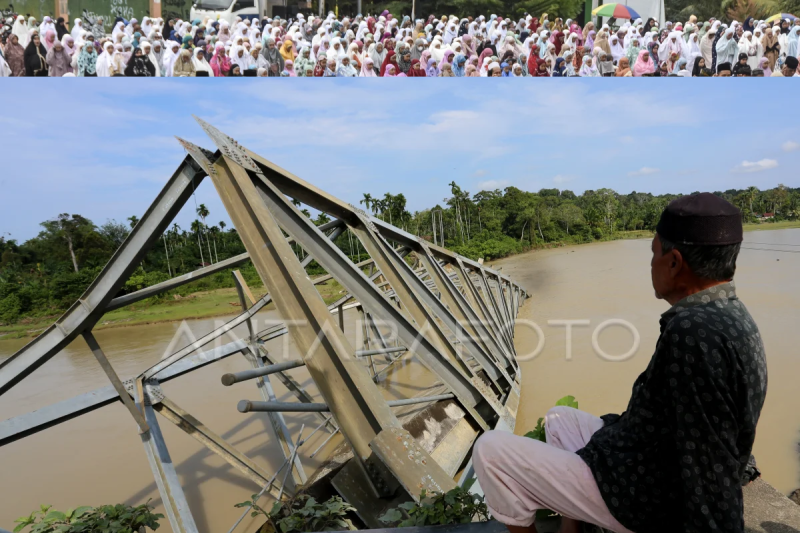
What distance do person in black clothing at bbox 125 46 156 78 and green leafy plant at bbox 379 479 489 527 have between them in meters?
21.5

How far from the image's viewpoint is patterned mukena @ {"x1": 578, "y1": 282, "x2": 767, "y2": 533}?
1.12 meters

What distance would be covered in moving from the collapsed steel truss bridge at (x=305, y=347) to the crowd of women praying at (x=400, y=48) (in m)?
17.9

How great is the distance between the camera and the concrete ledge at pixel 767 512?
6.64ft

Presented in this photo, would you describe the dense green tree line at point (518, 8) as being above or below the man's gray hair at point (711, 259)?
above

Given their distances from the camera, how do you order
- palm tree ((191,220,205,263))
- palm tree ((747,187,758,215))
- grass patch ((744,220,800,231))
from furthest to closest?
palm tree ((747,187,758,215))
grass patch ((744,220,800,231))
palm tree ((191,220,205,263))

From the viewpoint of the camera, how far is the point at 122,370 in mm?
12023

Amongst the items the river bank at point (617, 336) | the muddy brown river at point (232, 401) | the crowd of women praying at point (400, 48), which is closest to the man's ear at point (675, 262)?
the river bank at point (617, 336)

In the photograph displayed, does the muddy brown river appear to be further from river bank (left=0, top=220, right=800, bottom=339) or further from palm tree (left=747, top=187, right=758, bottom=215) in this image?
palm tree (left=747, top=187, right=758, bottom=215)

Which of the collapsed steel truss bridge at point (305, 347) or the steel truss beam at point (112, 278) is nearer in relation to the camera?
the collapsed steel truss bridge at point (305, 347)

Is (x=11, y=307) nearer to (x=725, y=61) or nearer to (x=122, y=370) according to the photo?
(x=122, y=370)

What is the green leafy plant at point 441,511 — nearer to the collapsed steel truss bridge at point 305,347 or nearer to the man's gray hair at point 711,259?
the collapsed steel truss bridge at point 305,347

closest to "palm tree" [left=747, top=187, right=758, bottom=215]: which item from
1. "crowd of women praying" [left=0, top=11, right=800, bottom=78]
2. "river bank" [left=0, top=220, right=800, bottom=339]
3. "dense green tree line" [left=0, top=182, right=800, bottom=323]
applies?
"dense green tree line" [left=0, top=182, right=800, bottom=323]

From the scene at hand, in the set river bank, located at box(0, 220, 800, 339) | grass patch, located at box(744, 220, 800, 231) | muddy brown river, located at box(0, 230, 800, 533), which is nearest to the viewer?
muddy brown river, located at box(0, 230, 800, 533)

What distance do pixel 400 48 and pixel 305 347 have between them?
67.5ft
